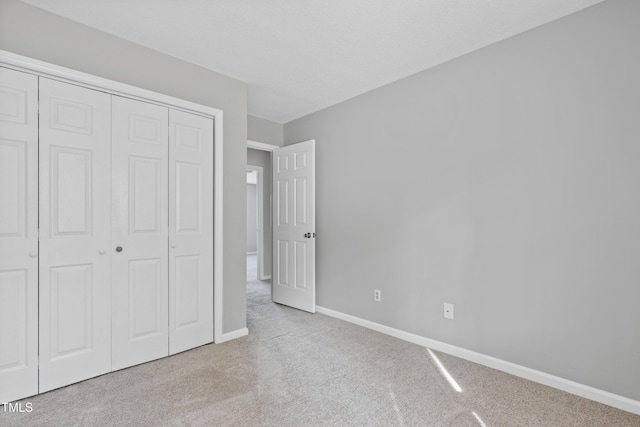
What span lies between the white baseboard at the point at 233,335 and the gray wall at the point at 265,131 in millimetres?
2385

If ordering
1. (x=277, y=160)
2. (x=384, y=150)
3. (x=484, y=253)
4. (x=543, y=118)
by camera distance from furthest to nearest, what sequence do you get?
(x=277, y=160) → (x=384, y=150) → (x=484, y=253) → (x=543, y=118)

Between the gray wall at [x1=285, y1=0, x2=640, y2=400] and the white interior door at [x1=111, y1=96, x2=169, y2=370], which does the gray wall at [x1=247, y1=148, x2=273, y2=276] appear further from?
the white interior door at [x1=111, y1=96, x2=169, y2=370]

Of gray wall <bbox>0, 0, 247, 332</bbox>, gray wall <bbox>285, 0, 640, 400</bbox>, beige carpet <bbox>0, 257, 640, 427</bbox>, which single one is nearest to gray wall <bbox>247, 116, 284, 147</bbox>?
gray wall <bbox>0, 0, 247, 332</bbox>

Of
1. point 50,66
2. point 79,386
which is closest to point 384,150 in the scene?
point 50,66

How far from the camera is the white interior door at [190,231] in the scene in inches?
107

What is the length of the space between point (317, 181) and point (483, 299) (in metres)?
2.25

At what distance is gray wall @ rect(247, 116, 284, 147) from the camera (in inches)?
167

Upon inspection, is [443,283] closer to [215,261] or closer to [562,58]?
[562,58]

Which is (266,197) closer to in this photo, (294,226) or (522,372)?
(294,226)

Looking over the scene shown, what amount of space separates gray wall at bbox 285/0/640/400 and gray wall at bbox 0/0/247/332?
4.27ft

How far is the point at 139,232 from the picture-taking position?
2.54m

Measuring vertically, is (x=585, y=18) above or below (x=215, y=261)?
above

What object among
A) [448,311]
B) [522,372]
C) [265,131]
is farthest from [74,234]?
[522,372]

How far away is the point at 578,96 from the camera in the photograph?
211cm
